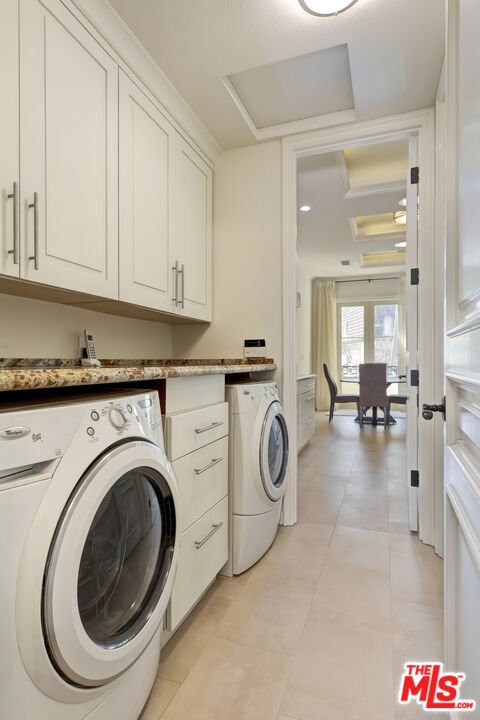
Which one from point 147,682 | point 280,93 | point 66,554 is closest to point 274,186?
point 280,93

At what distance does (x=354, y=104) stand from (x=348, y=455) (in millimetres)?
3080

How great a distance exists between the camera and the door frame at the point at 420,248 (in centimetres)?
204

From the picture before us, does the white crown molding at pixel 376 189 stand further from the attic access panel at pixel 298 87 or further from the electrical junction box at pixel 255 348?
the electrical junction box at pixel 255 348

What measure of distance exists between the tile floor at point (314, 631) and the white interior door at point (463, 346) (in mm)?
414

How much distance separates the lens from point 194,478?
1372 mm

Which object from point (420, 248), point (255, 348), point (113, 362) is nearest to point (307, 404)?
point (255, 348)

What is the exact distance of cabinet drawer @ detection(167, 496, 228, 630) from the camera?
126 centimetres

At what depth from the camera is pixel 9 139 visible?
1.13 meters

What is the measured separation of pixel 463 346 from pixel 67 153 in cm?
143

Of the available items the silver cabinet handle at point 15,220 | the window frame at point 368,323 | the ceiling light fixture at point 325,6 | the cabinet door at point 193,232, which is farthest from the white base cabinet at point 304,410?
the window frame at point 368,323

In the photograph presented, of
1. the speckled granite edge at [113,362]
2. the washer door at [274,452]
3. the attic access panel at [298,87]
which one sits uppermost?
the attic access panel at [298,87]

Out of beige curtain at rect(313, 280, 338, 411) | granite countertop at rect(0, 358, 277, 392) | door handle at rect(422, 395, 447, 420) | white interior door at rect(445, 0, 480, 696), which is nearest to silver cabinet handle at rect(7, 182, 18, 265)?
granite countertop at rect(0, 358, 277, 392)

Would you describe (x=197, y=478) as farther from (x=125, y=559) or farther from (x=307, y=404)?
(x=307, y=404)

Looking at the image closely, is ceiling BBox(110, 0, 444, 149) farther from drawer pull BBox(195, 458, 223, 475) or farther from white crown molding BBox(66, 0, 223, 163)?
drawer pull BBox(195, 458, 223, 475)
